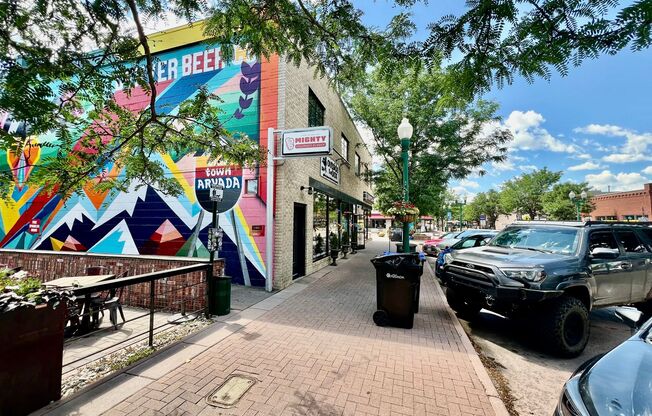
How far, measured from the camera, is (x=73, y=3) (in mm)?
3148

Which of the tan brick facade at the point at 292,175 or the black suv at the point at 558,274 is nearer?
the black suv at the point at 558,274

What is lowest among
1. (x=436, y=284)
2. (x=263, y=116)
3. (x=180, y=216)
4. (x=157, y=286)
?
(x=436, y=284)

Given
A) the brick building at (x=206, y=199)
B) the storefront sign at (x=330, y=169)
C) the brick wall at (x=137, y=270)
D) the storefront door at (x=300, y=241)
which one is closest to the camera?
the brick wall at (x=137, y=270)

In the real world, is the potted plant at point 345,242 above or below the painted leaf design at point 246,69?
below

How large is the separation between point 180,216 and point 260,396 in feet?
23.0

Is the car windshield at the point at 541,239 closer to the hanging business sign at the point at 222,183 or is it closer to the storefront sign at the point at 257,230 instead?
the storefront sign at the point at 257,230

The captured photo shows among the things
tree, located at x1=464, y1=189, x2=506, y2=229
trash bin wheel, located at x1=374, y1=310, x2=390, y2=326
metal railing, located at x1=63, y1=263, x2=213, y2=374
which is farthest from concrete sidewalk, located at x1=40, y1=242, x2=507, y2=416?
tree, located at x1=464, y1=189, x2=506, y2=229

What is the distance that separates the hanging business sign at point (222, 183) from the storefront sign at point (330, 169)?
3944 mm

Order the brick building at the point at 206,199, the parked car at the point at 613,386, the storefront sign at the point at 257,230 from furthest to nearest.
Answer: the brick building at the point at 206,199
the storefront sign at the point at 257,230
the parked car at the point at 613,386

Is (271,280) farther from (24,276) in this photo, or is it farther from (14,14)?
(14,14)

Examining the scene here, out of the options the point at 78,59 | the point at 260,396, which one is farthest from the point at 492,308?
the point at 78,59

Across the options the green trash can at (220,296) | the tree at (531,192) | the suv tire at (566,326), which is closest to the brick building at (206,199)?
the green trash can at (220,296)

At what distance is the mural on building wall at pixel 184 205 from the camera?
8.14 metres

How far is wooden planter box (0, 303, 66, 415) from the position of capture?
249 centimetres
